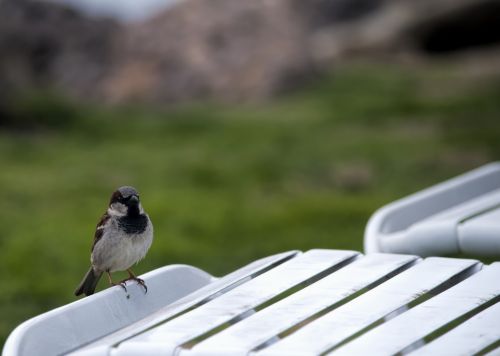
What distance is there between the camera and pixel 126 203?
3674mm

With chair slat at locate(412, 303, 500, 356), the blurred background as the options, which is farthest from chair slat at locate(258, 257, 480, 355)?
the blurred background

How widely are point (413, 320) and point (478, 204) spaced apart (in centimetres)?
181

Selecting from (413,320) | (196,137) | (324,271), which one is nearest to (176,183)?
(196,137)

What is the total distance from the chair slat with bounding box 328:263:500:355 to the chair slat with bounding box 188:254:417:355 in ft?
0.71

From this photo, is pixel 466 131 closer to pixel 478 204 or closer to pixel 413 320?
pixel 478 204

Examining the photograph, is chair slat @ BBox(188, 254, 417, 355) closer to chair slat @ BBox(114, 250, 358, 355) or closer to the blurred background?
chair slat @ BBox(114, 250, 358, 355)

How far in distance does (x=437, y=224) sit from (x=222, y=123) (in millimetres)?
5844

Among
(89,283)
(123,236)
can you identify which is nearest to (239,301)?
(123,236)

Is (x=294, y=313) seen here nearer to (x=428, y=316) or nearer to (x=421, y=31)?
(x=428, y=316)

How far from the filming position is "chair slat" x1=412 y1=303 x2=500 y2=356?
2270 mm

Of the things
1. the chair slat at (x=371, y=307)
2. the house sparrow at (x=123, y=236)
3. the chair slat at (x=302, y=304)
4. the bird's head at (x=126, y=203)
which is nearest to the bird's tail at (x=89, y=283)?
the house sparrow at (x=123, y=236)

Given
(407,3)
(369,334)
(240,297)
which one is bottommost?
(369,334)

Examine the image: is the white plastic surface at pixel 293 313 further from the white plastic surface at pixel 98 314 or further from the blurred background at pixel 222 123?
the blurred background at pixel 222 123

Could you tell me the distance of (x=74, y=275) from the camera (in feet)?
18.8
